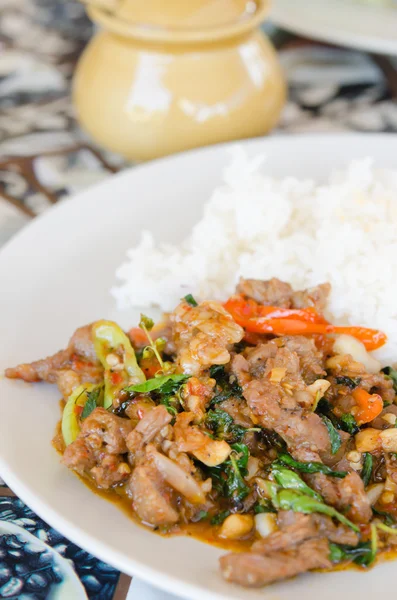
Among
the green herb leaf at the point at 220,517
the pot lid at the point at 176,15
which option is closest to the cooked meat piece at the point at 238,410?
the green herb leaf at the point at 220,517

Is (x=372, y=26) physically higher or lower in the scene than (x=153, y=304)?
higher

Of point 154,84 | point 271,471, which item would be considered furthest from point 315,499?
point 154,84

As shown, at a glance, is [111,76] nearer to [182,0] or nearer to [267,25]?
[182,0]

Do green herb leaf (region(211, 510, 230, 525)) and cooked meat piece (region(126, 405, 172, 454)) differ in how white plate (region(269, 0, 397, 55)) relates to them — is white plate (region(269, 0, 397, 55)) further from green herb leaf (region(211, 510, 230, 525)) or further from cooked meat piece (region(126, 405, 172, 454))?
green herb leaf (region(211, 510, 230, 525))

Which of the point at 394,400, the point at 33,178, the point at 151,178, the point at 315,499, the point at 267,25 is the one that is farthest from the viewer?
the point at 267,25

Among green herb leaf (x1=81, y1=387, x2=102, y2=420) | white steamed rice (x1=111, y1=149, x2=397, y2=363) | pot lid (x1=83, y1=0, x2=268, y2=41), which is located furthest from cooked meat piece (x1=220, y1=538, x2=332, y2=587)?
pot lid (x1=83, y1=0, x2=268, y2=41)

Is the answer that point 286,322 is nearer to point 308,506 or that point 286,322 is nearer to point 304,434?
point 304,434

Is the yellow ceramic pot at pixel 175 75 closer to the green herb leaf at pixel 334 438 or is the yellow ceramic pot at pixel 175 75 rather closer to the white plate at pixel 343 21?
the white plate at pixel 343 21
